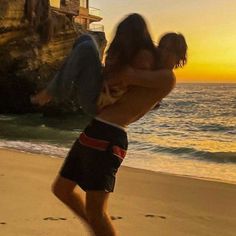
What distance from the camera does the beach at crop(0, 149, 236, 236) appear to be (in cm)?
441

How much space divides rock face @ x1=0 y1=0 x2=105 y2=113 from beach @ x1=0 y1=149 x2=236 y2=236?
60.4ft

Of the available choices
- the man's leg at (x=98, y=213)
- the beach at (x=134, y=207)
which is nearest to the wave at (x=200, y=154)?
the beach at (x=134, y=207)

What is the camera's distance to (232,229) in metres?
4.87

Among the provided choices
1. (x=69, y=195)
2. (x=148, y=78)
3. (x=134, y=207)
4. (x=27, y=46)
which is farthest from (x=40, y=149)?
(x=27, y=46)

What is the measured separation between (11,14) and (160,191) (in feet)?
65.2

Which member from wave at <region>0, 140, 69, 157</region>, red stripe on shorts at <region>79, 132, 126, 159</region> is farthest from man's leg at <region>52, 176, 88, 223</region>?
wave at <region>0, 140, 69, 157</region>

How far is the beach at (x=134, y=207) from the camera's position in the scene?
14.5 feet

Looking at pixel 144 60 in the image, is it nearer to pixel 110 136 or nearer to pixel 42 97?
pixel 110 136

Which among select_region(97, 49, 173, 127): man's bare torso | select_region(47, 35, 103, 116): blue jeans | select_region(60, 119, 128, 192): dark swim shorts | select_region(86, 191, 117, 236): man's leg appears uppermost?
select_region(47, 35, 103, 116): blue jeans

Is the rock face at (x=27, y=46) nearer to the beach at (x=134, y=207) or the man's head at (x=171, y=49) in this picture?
the beach at (x=134, y=207)

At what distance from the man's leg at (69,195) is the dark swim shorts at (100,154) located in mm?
147

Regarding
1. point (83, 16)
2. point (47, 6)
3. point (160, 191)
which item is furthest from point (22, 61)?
point (160, 191)

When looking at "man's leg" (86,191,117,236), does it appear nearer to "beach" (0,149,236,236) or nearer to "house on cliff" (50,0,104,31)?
"beach" (0,149,236,236)

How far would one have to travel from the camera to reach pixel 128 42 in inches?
108
